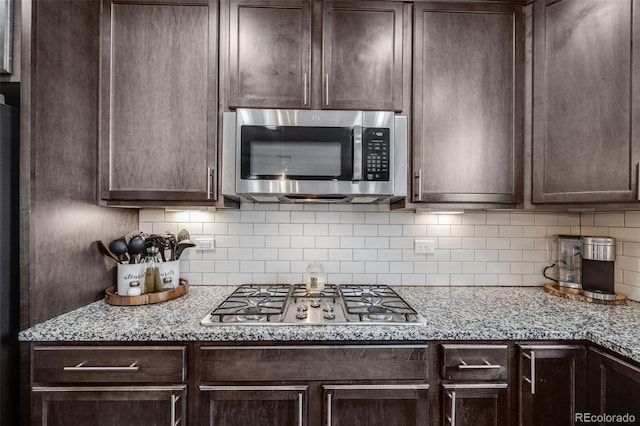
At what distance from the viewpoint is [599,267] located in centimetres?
164

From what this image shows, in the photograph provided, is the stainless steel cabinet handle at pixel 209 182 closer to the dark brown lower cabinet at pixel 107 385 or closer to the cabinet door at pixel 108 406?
the dark brown lower cabinet at pixel 107 385

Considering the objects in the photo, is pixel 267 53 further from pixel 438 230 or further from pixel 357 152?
pixel 438 230

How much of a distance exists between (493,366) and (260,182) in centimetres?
122

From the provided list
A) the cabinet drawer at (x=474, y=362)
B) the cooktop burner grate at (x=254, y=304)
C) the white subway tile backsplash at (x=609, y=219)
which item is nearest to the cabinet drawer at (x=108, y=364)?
the cooktop burner grate at (x=254, y=304)

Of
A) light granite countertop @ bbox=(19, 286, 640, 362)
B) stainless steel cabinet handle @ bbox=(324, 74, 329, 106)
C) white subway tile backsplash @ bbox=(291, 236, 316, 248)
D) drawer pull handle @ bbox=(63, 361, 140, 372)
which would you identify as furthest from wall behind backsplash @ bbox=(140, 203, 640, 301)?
drawer pull handle @ bbox=(63, 361, 140, 372)

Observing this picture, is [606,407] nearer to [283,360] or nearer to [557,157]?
[557,157]

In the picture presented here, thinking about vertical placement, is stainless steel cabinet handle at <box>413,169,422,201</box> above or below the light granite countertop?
above

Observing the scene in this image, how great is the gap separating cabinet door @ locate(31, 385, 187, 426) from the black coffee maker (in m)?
2.00

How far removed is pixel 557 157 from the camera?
4.93ft

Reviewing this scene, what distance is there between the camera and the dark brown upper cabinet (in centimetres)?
154

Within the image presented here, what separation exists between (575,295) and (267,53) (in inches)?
79.3

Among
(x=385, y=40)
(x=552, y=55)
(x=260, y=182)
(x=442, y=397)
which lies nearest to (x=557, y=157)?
(x=552, y=55)

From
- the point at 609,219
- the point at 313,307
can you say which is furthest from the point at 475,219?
the point at 313,307

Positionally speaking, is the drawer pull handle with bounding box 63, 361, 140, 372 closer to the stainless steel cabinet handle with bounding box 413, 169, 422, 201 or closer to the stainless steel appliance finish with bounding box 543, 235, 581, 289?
the stainless steel cabinet handle with bounding box 413, 169, 422, 201
